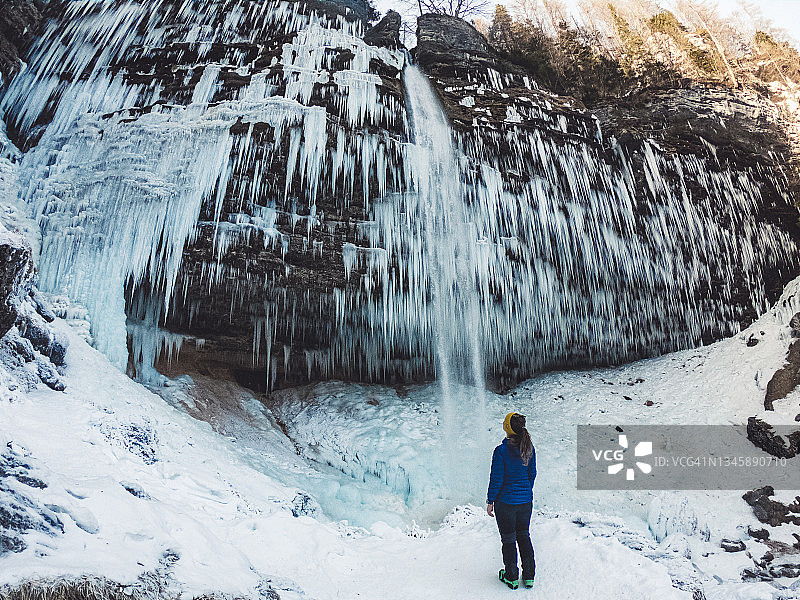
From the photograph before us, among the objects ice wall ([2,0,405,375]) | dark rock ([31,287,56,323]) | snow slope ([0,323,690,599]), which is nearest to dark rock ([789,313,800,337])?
snow slope ([0,323,690,599])

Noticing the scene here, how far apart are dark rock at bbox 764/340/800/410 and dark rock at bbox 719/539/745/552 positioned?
316 centimetres

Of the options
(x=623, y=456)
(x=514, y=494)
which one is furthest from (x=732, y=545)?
(x=514, y=494)

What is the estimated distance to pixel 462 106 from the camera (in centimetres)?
1031

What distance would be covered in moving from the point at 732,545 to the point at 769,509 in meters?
1.04

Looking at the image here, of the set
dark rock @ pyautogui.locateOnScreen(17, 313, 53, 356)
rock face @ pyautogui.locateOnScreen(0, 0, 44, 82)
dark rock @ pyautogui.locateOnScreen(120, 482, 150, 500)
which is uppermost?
rock face @ pyautogui.locateOnScreen(0, 0, 44, 82)

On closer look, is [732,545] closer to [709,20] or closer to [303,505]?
[303,505]

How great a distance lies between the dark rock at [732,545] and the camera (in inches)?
233

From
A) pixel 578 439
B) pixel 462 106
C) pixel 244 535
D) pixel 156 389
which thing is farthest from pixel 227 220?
pixel 578 439

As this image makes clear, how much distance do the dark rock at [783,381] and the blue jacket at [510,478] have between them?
647cm

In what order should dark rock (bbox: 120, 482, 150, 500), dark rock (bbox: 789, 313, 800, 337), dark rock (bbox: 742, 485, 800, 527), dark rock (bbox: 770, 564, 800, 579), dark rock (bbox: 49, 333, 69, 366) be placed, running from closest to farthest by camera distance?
1. dark rock (bbox: 120, 482, 150, 500)
2. dark rock (bbox: 770, 564, 800, 579)
3. dark rock (bbox: 49, 333, 69, 366)
4. dark rock (bbox: 742, 485, 800, 527)
5. dark rock (bbox: 789, 313, 800, 337)

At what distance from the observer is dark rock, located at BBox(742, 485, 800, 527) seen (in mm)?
6367

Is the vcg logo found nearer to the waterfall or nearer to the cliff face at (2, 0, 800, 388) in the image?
the waterfall

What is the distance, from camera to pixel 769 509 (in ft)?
21.6

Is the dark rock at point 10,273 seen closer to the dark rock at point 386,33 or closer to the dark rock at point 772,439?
the dark rock at point 386,33
